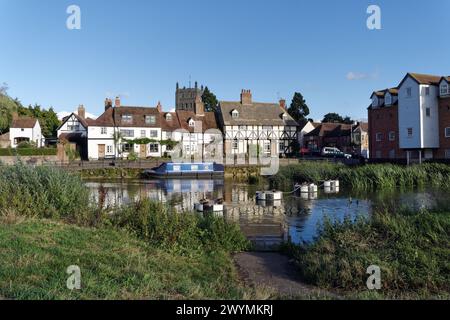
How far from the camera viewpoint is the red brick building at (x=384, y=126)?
4891 cm

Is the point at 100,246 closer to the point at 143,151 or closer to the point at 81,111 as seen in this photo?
the point at 143,151

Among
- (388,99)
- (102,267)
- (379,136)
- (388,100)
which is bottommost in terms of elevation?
(102,267)

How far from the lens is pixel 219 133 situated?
6425 centimetres

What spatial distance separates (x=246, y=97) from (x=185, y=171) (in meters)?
24.6

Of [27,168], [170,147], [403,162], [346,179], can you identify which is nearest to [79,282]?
[27,168]

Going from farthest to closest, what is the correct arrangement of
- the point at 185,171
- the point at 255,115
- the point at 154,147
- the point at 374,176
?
the point at 255,115
the point at 154,147
the point at 185,171
the point at 374,176

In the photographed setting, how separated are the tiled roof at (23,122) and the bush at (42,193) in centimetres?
6058

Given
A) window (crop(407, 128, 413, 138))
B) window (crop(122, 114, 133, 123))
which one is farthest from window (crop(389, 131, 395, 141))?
window (crop(122, 114, 133, 123))

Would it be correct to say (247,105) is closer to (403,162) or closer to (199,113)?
(199,113)

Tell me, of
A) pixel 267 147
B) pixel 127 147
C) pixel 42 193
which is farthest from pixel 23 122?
pixel 42 193

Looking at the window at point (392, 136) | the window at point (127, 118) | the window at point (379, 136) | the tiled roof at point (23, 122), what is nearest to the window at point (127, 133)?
the window at point (127, 118)

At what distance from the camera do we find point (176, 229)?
10.4 meters

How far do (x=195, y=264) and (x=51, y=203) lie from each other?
227 inches

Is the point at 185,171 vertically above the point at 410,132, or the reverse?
the point at 410,132
